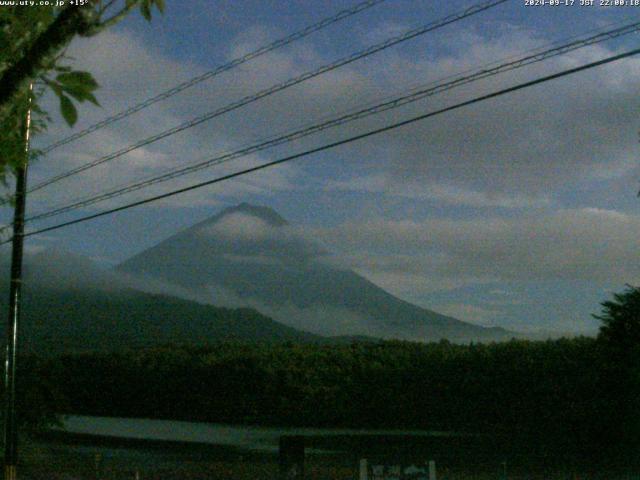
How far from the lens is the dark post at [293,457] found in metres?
12.3

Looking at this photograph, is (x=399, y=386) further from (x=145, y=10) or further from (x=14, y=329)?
(x=145, y=10)

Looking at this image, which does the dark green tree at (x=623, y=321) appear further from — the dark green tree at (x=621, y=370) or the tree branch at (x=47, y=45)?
the tree branch at (x=47, y=45)

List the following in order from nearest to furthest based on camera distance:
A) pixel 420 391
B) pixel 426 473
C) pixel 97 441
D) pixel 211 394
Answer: pixel 426 473 → pixel 420 391 → pixel 97 441 → pixel 211 394

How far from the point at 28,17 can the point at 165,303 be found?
71.9 metres

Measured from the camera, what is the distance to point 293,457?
12328mm

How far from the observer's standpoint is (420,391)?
22.8 metres

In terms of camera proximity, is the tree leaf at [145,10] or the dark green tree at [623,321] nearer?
the tree leaf at [145,10]

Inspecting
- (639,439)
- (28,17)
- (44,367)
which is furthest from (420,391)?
(28,17)

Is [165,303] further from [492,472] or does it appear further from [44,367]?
[492,472]

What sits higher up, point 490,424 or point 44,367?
point 44,367

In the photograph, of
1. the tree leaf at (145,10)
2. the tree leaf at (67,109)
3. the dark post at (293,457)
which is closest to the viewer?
the tree leaf at (67,109)

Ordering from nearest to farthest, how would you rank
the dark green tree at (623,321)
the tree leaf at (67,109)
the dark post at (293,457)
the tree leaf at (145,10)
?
the tree leaf at (67,109)
the tree leaf at (145,10)
the dark post at (293,457)
the dark green tree at (623,321)

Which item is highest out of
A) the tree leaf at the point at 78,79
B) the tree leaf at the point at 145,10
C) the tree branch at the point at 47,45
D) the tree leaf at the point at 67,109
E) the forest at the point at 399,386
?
the tree leaf at the point at 145,10

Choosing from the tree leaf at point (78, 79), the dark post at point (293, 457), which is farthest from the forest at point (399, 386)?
the tree leaf at point (78, 79)
